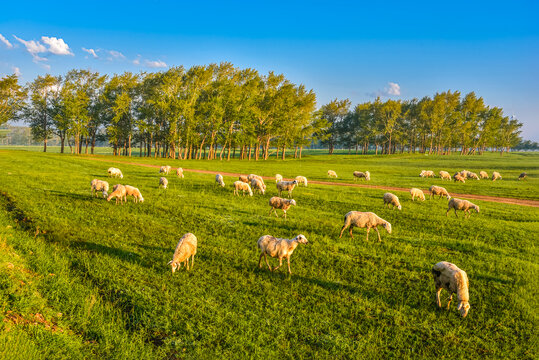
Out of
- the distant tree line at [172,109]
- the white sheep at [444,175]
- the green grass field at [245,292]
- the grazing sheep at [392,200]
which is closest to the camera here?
the green grass field at [245,292]

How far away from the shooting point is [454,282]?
7926 mm

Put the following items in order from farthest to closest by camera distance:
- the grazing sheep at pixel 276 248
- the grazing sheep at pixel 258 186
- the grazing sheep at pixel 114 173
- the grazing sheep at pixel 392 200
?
the grazing sheep at pixel 114 173 → the grazing sheep at pixel 258 186 → the grazing sheep at pixel 392 200 → the grazing sheep at pixel 276 248

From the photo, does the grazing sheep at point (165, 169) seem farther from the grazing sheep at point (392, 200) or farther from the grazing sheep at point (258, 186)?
the grazing sheep at point (392, 200)

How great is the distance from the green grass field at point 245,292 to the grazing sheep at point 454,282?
35 cm

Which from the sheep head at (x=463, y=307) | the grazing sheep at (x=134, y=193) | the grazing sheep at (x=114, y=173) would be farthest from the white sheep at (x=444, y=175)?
the grazing sheep at (x=114, y=173)

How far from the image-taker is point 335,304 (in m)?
7.99

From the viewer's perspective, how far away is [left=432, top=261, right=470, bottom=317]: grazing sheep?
7666 millimetres

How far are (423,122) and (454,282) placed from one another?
12427 centimetres

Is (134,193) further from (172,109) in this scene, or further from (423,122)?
(423,122)

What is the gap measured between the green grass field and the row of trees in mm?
97020

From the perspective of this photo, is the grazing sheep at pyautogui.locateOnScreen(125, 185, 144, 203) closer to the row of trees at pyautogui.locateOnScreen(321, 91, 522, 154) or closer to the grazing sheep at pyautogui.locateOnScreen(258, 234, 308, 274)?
the grazing sheep at pyautogui.locateOnScreen(258, 234, 308, 274)

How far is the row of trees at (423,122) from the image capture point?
4232 inches

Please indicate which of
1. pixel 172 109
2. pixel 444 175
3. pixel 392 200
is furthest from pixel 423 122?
pixel 392 200

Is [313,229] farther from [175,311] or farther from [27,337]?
[27,337]
